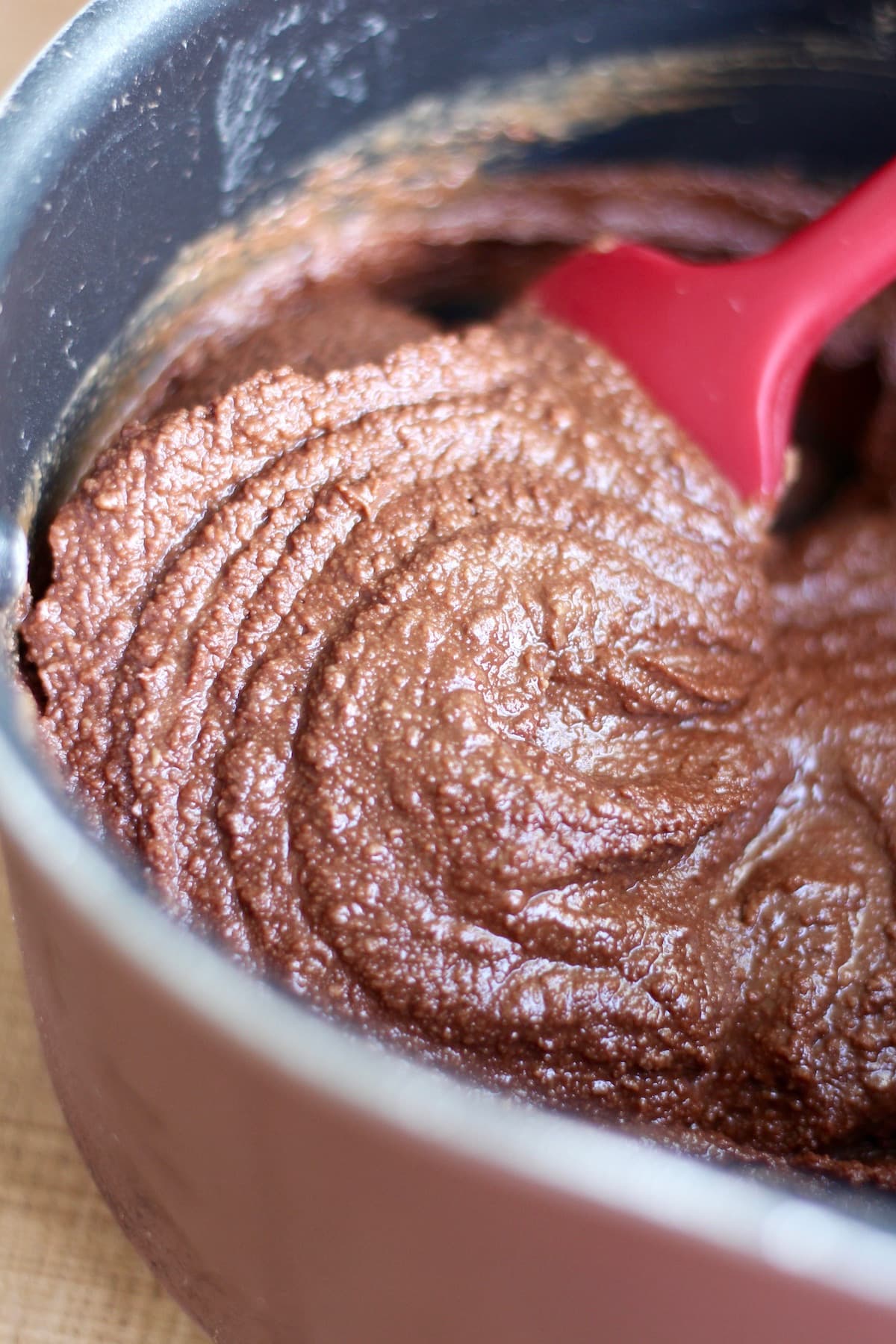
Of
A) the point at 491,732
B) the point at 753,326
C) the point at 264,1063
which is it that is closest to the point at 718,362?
the point at 753,326

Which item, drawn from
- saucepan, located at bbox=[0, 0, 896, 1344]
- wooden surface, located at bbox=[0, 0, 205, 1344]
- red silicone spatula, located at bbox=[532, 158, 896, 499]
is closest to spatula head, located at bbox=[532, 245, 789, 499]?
red silicone spatula, located at bbox=[532, 158, 896, 499]

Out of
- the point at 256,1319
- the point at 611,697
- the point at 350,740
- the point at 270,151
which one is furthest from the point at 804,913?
the point at 270,151

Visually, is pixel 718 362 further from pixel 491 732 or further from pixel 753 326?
pixel 491 732

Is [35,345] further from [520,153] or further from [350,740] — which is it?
[520,153]

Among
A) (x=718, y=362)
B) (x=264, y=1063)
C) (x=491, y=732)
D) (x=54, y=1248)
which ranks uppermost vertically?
(x=718, y=362)

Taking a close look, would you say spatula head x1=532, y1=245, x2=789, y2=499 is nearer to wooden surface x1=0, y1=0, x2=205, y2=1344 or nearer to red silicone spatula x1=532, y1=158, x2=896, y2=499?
red silicone spatula x1=532, y1=158, x2=896, y2=499

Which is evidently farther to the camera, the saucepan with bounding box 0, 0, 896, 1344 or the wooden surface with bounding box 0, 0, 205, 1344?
the wooden surface with bounding box 0, 0, 205, 1344
